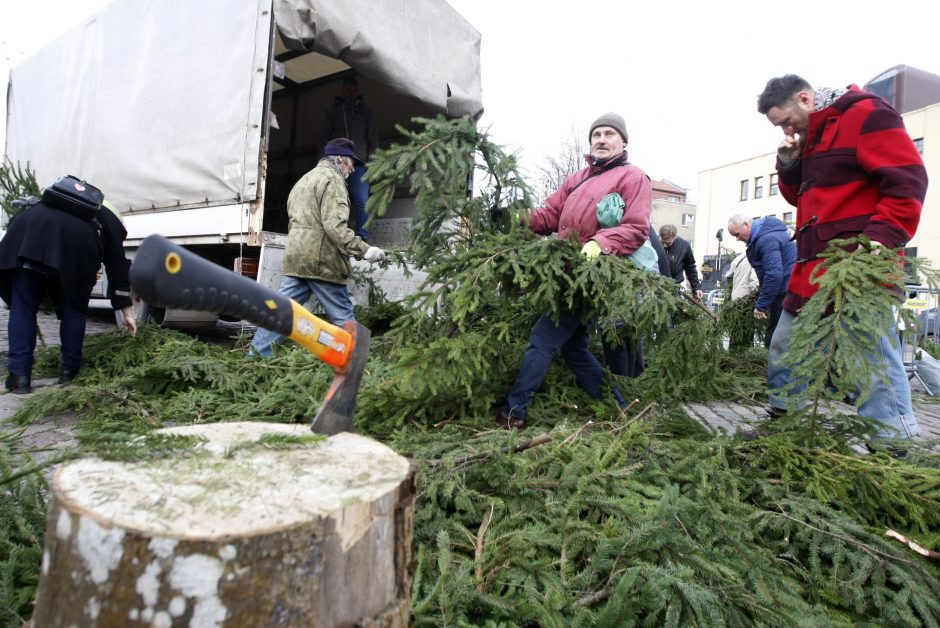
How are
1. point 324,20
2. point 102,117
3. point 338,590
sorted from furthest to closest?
point 102,117 → point 324,20 → point 338,590

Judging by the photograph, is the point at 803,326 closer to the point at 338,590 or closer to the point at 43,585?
the point at 338,590

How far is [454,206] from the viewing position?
3615 millimetres

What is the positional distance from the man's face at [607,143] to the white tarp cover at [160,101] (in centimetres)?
310

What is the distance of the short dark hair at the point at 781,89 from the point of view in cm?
295

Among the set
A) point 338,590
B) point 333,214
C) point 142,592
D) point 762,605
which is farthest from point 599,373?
point 142,592

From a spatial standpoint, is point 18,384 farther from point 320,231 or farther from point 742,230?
point 742,230

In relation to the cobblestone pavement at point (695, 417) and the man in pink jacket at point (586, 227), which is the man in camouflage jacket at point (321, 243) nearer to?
the cobblestone pavement at point (695, 417)

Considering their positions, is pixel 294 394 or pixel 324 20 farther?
pixel 324 20

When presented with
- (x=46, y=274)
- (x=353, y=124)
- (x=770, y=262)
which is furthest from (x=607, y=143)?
(x=353, y=124)

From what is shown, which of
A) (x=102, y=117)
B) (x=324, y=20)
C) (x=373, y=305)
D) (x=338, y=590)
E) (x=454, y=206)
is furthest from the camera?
(x=102, y=117)

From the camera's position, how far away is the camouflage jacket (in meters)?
4.61

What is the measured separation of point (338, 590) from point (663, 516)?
3.87 feet

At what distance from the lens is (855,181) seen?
270 cm

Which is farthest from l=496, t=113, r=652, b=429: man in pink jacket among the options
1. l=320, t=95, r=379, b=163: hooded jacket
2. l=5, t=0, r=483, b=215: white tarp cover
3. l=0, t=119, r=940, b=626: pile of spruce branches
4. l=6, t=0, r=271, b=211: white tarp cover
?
l=320, t=95, r=379, b=163: hooded jacket
